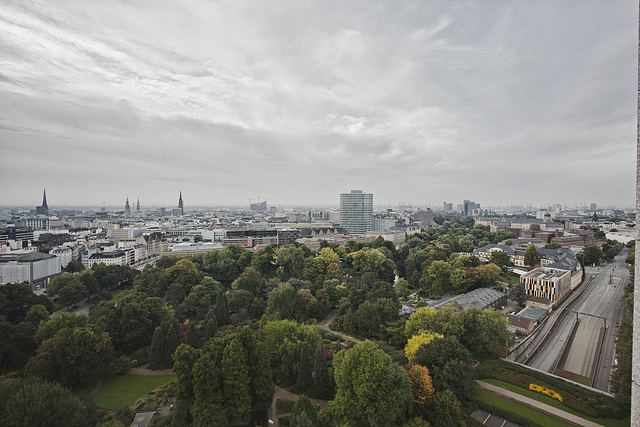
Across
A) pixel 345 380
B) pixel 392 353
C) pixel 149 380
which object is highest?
pixel 345 380

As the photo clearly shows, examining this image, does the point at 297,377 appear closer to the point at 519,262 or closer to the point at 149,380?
the point at 149,380

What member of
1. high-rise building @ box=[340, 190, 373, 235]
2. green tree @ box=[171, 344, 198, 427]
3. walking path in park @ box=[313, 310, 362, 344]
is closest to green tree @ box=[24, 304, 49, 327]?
green tree @ box=[171, 344, 198, 427]

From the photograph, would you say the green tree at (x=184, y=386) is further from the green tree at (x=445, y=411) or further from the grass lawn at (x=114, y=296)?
the grass lawn at (x=114, y=296)

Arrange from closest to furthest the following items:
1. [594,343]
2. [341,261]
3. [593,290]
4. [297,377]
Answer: [297,377]
[594,343]
[593,290]
[341,261]

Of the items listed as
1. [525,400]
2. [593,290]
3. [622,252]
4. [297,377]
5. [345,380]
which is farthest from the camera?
[622,252]

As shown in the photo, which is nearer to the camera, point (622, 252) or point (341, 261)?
point (341, 261)

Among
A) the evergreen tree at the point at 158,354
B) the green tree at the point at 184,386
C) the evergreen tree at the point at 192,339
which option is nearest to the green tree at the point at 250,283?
the evergreen tree at the point at 192,339

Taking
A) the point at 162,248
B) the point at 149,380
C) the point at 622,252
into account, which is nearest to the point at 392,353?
the point at 149,380

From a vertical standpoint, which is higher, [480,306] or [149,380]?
[480,306]
